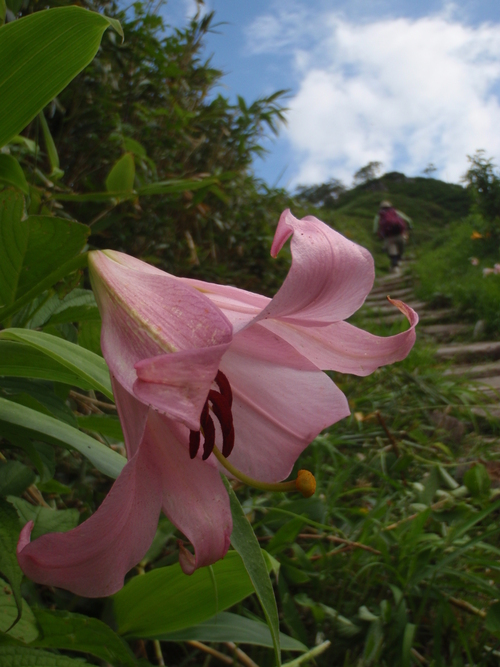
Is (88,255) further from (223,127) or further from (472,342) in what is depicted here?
(472,342)

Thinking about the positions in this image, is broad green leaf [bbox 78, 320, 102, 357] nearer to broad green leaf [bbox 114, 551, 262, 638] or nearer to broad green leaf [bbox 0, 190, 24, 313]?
broad green leaf [bbox 0, 190, 24, 313]

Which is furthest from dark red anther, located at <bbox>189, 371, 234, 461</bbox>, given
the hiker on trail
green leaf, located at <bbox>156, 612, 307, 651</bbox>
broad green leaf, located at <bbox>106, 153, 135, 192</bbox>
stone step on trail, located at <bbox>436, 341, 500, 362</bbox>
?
the hiker on trail

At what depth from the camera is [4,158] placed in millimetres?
683

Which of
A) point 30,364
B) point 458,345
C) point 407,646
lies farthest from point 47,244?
point 458,345

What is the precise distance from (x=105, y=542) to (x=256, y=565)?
0.13 m

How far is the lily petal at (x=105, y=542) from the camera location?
1.04 feet

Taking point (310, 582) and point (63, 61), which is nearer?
point (63, 61)

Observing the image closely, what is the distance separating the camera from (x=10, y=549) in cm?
44

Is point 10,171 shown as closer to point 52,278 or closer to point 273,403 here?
point 52,278

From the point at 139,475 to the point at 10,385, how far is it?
30 centimetres

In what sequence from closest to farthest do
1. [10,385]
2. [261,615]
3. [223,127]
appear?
[10,385]
[261,615]
[223,127]

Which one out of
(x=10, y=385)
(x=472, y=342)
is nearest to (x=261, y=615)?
(x=10, y=385)

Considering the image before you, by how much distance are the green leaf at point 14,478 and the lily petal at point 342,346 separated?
335mm

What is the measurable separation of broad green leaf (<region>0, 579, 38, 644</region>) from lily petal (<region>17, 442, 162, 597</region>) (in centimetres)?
18
